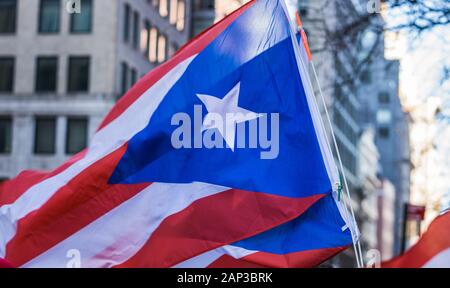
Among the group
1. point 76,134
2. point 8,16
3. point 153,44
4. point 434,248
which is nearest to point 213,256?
point 434,248

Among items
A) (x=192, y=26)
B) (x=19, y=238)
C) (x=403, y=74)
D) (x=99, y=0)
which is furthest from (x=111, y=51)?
(x=19, y=238)

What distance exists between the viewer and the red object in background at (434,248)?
7418 millimetres

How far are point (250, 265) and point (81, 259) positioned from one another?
1.51 m

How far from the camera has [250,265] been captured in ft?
27.3

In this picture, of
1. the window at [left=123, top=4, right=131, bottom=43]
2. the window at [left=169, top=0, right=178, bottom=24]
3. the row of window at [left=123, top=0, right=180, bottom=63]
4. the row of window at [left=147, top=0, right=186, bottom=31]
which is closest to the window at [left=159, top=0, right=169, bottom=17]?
the row of window at [left=147, top=0, right=186, bottom=31]

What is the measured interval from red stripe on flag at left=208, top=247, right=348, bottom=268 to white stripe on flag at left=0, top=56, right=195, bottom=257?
157 cm

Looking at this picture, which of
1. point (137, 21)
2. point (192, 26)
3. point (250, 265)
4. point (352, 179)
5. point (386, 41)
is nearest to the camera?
point (250, 265)

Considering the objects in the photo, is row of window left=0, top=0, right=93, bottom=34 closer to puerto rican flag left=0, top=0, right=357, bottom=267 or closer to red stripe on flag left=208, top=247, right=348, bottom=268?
puerto rican flag left=0, top=0, right=357, bottom=267

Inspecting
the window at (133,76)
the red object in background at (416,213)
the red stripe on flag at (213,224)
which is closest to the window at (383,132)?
the window at (133,76)

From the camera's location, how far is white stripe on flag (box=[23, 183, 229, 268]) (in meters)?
8.69

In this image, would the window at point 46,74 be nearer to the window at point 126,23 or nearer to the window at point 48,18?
the window at point 48,18

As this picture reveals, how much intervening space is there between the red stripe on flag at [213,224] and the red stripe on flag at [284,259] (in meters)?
0.16

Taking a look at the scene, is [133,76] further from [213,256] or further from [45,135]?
[213,256]

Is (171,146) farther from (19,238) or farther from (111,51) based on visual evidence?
(111,51)
